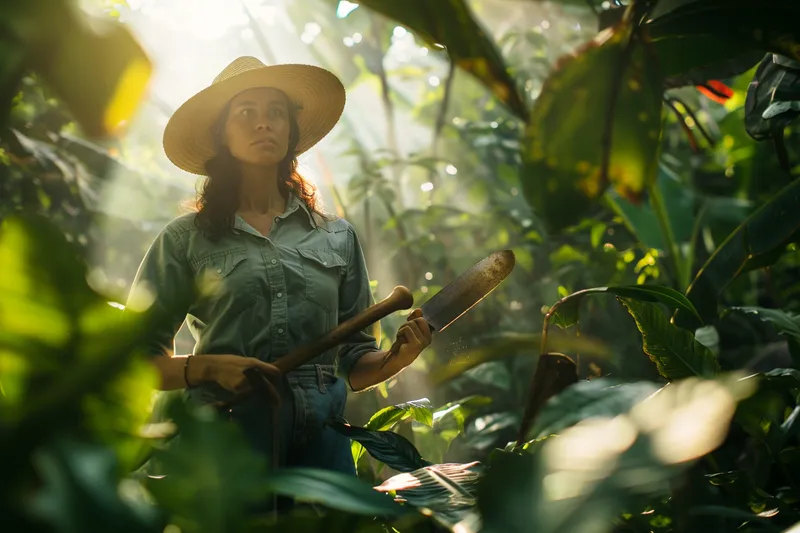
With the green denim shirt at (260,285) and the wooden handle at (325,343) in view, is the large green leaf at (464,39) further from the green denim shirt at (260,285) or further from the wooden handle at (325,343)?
the green denim shirt at (260,285)

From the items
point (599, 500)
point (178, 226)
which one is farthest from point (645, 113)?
point (178, 226)

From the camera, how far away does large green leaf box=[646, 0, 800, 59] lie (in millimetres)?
535

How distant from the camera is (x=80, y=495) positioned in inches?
10.4

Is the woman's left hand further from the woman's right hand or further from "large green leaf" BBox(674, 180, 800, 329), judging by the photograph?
"large green leaf" BBox(674, 180, 800, 329)

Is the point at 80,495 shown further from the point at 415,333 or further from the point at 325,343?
the point at 415,333

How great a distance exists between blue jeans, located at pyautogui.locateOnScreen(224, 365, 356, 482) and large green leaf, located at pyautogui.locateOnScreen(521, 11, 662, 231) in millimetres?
768

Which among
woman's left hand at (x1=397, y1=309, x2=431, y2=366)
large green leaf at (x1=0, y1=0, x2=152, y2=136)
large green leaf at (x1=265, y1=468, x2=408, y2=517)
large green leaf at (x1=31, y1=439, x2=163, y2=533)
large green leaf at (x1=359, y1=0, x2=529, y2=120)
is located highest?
large green leaf at (x1=0, y1=0, x2=152, y2=136)

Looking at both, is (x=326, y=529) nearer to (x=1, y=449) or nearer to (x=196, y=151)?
(x=1, y=449)

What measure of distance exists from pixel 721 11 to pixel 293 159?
110 cm

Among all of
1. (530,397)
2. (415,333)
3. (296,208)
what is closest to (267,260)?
(296,208)

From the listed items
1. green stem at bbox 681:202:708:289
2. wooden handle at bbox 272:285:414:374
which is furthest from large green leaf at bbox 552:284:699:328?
green stem at bbox 681:202:708:289

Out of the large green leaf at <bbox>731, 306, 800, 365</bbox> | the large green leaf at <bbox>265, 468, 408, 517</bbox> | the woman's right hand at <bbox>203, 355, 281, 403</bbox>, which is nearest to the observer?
the large green leaf at <bbox>265, 468, 408, 517</bbox>

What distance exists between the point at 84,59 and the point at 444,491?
18.1 inches

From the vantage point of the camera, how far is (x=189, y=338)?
3.54 metres
